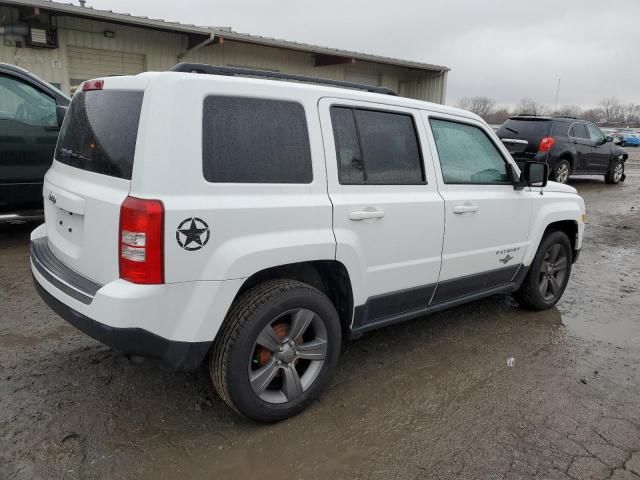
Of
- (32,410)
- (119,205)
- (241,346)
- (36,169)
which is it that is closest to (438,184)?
(241,346)

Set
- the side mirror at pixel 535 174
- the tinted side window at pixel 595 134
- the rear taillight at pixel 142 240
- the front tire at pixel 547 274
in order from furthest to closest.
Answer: the tinted side window at pixel 595 134
the front tire at pixel 547 274
the side mirror at pixel 535 174
the rear taillight at pixel 142 240

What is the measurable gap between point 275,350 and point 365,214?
0.92 meters

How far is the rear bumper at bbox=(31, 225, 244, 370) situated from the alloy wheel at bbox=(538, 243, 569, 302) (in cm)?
321

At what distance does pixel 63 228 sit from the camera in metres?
2.79

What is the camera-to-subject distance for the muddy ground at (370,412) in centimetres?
245

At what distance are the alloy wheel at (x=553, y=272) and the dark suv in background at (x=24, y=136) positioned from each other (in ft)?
17.0

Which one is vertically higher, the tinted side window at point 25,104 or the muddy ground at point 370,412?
the tinted side window at point 25,104

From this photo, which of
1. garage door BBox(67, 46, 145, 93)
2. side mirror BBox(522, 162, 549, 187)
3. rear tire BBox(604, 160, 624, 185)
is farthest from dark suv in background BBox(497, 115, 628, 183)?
garage door BBox(67, 46, 145, 93)

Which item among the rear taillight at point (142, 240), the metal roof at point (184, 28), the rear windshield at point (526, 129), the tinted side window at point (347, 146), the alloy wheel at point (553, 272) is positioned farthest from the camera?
the rear windshield at point (526, 129)

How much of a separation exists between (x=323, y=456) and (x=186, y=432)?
749 millimetres

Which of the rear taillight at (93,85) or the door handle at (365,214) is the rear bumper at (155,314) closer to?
the door handle at (365,214)

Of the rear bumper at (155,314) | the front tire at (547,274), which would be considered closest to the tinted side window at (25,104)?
the rear bumper at (155,314)

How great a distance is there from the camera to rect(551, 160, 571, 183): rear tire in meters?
12.0

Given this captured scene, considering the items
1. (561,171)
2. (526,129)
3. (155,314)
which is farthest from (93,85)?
(561,171)
